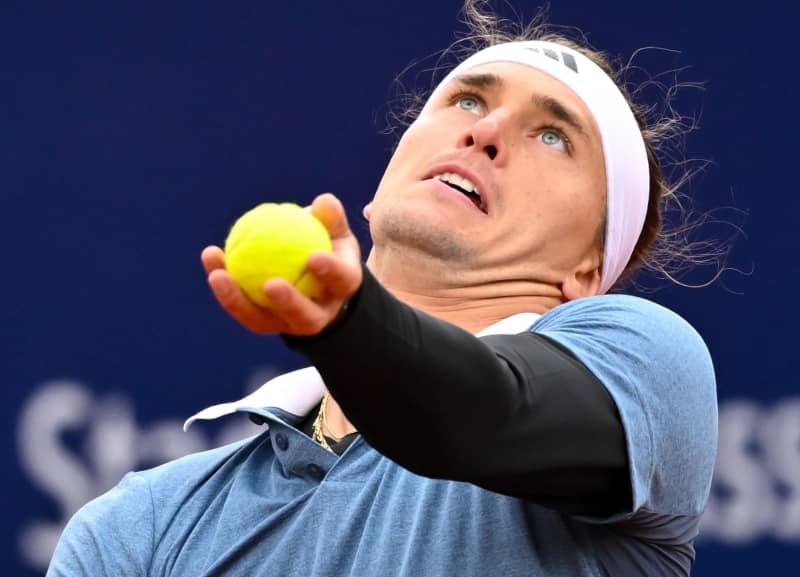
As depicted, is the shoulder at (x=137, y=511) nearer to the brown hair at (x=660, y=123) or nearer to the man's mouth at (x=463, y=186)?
the man's mouth at (x=463, y=186)

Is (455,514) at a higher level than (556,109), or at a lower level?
lower

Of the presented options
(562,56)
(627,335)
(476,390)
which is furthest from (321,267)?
(562,56)

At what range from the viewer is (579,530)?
1808mm

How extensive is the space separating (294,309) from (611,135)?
1.16 m

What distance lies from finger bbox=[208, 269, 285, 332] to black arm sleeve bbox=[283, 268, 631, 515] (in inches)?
1.6

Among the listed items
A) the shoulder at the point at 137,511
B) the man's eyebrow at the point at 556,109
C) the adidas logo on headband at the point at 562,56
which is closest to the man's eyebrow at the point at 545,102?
the man's eyebrow at the point at 556,109

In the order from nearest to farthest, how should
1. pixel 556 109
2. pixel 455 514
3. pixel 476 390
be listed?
pixel 476 390 → pixel 455 514 → pixel 556 109

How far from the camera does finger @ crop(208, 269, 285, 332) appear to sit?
1362 millimetres

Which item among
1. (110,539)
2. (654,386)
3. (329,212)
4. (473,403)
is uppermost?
(329,212)

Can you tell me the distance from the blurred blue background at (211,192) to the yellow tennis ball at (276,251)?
1.77m

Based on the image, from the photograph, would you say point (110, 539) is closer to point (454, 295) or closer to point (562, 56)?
point (454, 295)

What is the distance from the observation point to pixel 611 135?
2391mm

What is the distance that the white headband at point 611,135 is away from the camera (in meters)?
2.39

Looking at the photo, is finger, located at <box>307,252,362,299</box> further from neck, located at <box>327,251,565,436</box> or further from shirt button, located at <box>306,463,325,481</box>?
neck, located at <box>327,251,565,436</box>
